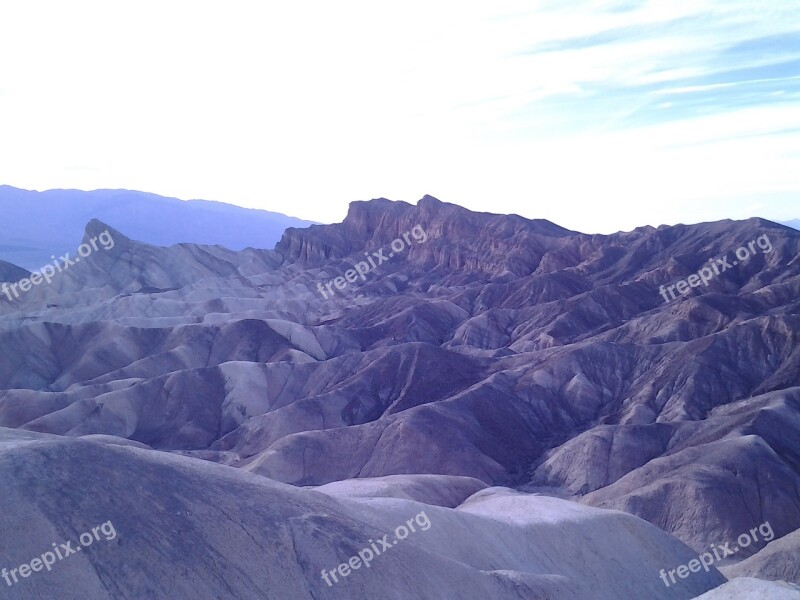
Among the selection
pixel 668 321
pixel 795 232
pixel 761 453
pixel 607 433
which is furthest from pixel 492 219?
pixel 761 453

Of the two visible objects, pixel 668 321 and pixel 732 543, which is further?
pixel 668 321

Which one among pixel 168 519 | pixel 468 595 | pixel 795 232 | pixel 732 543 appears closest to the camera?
pixel 168 519

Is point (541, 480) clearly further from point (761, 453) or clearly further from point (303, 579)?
point (303, 579)

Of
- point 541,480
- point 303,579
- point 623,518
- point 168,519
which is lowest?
point 541,480

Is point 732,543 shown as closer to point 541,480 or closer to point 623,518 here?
point 623,518

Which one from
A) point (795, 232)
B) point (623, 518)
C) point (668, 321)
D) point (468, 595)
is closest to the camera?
point (468, 595)

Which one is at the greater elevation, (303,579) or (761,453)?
(303,579)

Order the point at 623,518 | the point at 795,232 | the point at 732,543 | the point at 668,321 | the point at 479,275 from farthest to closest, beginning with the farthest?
the point at 479,275, the point at 795,232, the point at 668,321, the point at 732,543, the point at 623,518

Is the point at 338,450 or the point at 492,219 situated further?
the point at 492,219

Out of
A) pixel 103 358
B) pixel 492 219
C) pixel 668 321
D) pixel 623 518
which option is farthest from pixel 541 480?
pixel 492 219
